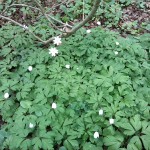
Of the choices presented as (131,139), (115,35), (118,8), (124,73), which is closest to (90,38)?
(115,35)

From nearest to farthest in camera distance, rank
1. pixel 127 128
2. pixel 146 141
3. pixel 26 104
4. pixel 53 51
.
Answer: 1. pixel 146 141
2. pixel 127 128
3. pixel 26 104
4. pixel 53 51

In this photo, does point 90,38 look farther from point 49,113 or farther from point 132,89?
point 49,113

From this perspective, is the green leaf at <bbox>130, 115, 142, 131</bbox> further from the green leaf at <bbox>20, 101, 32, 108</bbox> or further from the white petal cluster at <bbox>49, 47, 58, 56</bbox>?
the white petal cluster at <bbox>49, 47, 58, 56</bbox>

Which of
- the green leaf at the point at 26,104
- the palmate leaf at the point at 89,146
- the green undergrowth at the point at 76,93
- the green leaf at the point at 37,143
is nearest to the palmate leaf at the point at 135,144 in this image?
the green undergrowth at the point at 76,93

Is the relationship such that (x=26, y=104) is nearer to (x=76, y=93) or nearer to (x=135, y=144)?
(x=76, y=93)

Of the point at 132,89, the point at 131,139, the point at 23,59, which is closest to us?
the point at 131,139

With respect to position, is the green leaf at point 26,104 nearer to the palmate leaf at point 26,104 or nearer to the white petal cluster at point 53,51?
the palmate leaf at point 26,104

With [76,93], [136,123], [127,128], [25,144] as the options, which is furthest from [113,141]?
[25,144]
